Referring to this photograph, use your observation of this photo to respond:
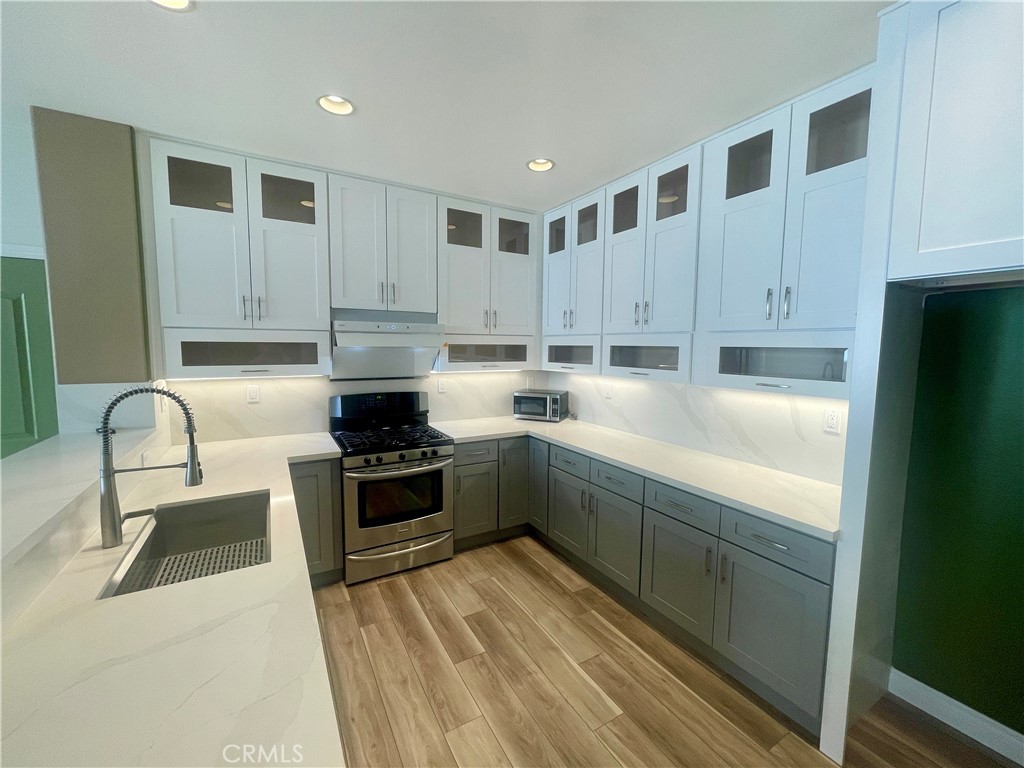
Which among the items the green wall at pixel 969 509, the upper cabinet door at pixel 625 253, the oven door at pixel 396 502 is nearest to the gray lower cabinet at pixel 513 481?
the oven door at pixel 396 502

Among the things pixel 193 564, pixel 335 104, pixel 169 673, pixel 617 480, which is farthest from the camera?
pixel 617 480

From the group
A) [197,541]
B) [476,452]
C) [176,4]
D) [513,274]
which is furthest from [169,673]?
[513,274]

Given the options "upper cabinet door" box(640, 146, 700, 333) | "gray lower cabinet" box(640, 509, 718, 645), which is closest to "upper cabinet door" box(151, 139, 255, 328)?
"upper cabinet door" box(640, 146, 700, 333)

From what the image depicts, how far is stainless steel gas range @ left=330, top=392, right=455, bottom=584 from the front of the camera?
2.51 meters

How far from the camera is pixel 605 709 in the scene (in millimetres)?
1729

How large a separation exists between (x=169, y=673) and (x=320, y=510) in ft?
5.59

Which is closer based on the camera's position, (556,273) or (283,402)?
(283,402)

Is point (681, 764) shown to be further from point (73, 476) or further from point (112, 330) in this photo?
point (112, 330)

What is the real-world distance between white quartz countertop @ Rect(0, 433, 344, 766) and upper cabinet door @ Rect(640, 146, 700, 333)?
6.82ft

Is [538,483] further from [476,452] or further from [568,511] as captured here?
[476,452]

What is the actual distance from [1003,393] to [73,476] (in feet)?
11.3

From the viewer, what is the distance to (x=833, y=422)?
1874 mm

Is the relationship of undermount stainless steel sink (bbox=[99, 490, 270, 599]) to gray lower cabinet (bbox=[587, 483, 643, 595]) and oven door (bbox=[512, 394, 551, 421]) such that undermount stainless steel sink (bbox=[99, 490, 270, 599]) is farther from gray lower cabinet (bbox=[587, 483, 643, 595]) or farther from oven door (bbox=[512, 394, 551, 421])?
oven door (bbox=[512, 394, 551, 421])

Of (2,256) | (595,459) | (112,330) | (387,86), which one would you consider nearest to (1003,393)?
(595,459)
